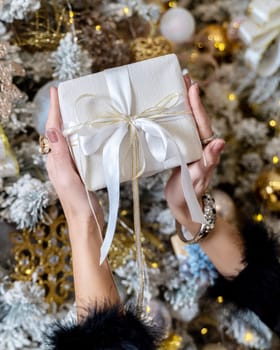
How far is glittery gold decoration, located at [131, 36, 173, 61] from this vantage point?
109 cm

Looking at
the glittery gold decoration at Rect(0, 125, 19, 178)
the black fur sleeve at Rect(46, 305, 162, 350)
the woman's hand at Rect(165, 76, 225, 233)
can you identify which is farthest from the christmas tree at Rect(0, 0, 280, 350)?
the black fur sleeve at Rect(46, 305, 162, 350)

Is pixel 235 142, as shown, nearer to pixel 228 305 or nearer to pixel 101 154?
pixel 228 305

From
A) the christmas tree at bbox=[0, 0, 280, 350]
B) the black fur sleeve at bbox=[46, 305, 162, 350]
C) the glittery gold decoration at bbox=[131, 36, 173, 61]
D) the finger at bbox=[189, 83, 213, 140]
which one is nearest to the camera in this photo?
the black fur sleeve at bbox=[46, 305, 162, 350]

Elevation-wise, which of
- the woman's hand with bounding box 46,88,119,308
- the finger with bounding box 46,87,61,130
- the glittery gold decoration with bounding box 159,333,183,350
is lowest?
the glittery gold decoration with bounding box 159,333,183,350

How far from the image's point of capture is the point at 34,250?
103 centimetres

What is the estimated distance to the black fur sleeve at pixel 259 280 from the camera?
96 cm

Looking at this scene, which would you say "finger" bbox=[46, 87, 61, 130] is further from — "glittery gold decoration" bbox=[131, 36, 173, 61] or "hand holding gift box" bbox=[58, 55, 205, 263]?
"glittery gold decoration" bbox=[131, 36, 173, 61]

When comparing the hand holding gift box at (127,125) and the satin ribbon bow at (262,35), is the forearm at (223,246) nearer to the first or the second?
the hand holding gift box at (127,125)

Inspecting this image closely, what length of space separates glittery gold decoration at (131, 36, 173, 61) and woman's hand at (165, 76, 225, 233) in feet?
0.55

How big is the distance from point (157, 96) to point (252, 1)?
491mm

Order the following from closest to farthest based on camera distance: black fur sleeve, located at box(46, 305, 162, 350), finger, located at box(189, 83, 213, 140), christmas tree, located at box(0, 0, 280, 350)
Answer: black fur sleeve, located at box(46, 305, 162, 350) < finger, located at box(189, 83, 213, 140) < christmas tree, located at box(0, 0, 280, 350)

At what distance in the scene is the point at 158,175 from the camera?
3.55 ft

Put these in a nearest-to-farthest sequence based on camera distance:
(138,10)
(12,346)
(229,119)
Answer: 1. (12,346)
2. (138,10)
3. (229,119)

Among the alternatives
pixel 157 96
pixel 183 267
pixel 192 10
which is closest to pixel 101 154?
pixel 157 96
